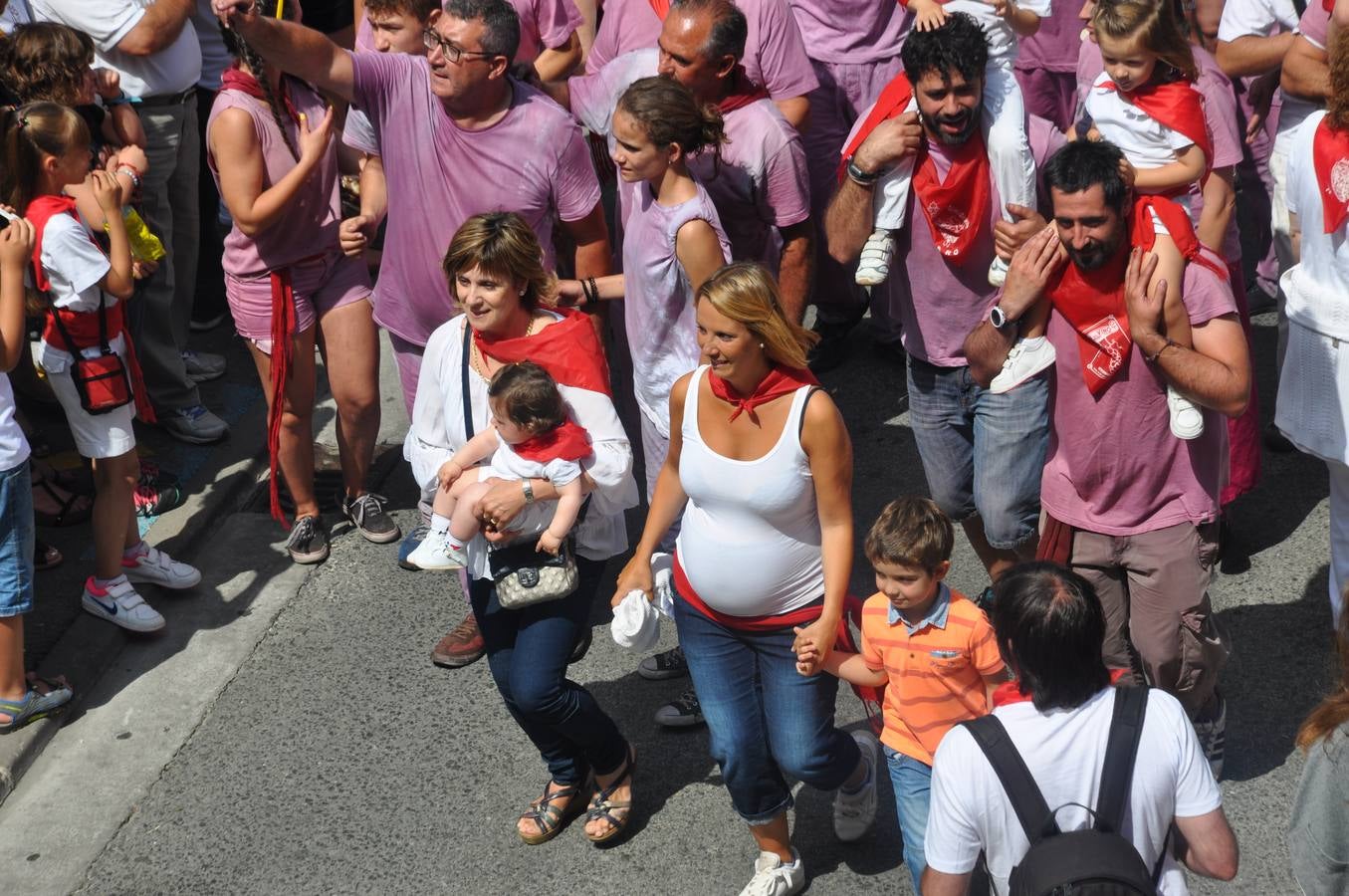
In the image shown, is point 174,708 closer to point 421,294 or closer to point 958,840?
point 421,294

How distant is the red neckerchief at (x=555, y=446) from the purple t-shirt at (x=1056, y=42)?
3.79m

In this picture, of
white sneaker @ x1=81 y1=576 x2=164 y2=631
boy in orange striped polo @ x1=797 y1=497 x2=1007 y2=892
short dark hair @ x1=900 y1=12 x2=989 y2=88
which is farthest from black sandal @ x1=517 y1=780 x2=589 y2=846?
short dark hair @ x1=900 y1=12 x2=989 y2=88

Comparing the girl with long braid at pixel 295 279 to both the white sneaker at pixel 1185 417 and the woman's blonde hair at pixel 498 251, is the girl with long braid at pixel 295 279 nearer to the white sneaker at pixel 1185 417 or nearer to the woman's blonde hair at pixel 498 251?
the woman's blonde hair at pixel 498 251

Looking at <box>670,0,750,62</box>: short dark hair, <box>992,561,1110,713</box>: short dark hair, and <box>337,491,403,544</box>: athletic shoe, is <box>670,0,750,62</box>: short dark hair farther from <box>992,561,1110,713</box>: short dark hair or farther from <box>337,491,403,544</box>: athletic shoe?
<box>992,561,1110,713</box>: short dark hair

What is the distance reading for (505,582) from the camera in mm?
4141

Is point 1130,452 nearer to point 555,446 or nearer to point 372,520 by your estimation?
point 555,446

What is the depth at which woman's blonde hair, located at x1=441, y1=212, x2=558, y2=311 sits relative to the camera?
165 inches

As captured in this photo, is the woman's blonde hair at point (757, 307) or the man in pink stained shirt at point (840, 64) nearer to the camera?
the woman's blonde hair at point (757, 307)

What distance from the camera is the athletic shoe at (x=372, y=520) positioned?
6047 mm

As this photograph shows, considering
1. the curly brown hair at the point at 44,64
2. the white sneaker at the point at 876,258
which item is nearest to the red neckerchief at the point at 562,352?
the white sneaker at the point at 876,258

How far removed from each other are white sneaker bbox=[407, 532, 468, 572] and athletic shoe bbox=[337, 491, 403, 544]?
1713 millimetres

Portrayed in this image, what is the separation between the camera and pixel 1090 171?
148 inches

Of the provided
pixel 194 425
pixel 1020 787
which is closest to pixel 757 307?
pixel 1020 787

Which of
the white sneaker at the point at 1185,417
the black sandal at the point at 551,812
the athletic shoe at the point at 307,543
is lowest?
the athletic shoe at the point at 307,543
